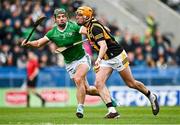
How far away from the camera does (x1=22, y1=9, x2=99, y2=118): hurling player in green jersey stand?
59.9ft

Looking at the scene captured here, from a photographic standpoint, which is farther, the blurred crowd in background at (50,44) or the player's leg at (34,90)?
the blurred crowd in background at (50,44)

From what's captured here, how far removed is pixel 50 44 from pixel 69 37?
13.3 metres

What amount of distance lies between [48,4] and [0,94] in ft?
17.7

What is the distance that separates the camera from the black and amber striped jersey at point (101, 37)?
1759 cm

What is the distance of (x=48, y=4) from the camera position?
33.6 m

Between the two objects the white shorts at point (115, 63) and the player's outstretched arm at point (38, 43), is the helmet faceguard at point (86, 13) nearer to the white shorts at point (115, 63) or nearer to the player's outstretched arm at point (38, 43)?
the white shorts at point (115, 63)

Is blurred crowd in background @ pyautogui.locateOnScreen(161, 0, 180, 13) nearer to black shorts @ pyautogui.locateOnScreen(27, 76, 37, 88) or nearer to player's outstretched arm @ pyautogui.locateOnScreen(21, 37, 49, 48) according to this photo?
black shorts @ pyautogui.locateOnScreen(27, 76, 37, 88)

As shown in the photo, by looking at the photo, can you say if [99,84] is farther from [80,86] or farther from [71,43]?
[71,43]

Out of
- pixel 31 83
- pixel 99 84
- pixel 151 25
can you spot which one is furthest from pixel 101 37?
pixel 151 25

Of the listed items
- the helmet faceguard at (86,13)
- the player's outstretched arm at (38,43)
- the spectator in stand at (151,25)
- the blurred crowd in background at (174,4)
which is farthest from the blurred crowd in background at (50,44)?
A: the helmet faceguard at (86,13)

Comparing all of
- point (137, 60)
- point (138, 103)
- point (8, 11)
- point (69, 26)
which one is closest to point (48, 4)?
point (8, 11)

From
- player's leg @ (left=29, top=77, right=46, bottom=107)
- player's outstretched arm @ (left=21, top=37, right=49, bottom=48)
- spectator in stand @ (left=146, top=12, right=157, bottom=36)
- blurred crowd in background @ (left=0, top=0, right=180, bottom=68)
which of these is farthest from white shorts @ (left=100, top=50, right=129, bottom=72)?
spectator in stand @ (left=146, top=12, right=157, bottom=36)

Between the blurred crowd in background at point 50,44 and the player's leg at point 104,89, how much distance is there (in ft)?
41.5

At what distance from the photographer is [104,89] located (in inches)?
702
